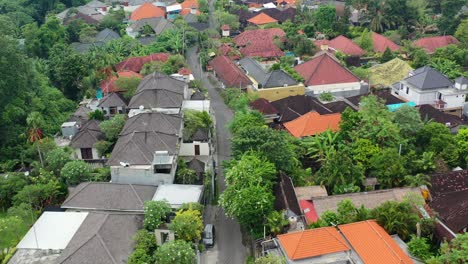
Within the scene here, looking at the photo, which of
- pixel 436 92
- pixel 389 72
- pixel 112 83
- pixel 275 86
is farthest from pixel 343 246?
pixel 389 72

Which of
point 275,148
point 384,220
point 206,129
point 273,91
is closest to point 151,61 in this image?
point 273,91

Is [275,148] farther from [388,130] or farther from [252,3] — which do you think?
[252,3]

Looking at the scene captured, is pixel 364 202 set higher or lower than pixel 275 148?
lower

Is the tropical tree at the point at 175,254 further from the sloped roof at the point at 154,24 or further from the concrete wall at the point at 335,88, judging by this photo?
the sloped roof at the point at 154,24

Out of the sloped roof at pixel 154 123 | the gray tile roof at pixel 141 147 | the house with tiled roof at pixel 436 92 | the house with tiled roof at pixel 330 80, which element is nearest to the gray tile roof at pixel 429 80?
the house with tiled roof at pixel 436 92

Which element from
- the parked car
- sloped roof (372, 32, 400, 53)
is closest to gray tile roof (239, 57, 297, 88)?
sloped roof (372, 32, 400, 53)

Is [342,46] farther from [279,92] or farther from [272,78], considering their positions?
[279,92]
